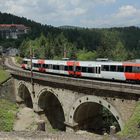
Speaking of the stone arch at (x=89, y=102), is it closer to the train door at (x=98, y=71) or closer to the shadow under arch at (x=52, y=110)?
the train door at (x=98, y=71)

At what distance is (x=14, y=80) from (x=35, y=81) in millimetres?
10751

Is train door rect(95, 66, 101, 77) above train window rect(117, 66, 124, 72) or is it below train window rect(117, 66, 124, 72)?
below

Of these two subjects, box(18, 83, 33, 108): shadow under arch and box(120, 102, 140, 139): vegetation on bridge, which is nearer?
box(120, 102, 140, 139): vegetation on bridge

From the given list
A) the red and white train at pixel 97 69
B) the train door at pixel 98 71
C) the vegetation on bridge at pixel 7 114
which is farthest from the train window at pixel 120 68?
the vegetation on bridge at pixel 7 114

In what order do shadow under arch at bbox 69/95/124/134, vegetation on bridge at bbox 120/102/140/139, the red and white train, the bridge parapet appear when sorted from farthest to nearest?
shadow under arch at bbox 69/95/124/134 < the red and white train < the bridge parapet < vegetation on bridge at bbox 120/102/140/139

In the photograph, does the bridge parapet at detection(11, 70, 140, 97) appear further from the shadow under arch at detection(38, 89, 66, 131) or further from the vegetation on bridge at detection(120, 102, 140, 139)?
the vegetation on bridge at detection(120, 102, 140, 139)

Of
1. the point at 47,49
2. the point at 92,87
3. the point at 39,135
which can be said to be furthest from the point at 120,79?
the point at 47,49

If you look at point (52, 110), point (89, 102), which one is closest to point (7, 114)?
point (52, 110)

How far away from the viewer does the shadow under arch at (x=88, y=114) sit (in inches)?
1378

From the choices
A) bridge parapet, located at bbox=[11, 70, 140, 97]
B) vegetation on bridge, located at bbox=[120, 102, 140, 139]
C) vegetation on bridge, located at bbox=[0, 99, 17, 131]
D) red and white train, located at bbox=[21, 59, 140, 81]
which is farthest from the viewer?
vegetation on bridge, located at bbox=[0, 99, 17, 131]

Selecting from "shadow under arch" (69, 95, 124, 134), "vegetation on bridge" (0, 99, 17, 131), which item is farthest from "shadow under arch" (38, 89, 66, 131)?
"shadow under arch" (69, 95, 124, 134)

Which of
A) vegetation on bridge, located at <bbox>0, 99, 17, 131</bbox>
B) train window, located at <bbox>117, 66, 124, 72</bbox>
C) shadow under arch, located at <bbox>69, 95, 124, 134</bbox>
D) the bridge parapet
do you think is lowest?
vegetation on bridge, located at <bbox>0, 99, 17, 131</bbox>

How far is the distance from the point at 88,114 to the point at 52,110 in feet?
33.2

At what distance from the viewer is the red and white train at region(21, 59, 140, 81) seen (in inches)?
1295
